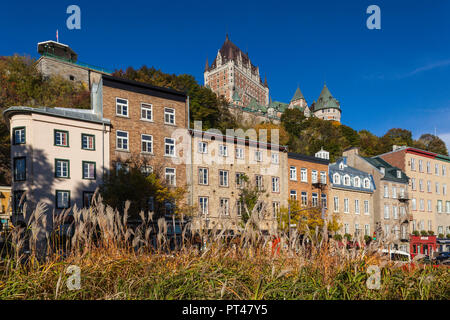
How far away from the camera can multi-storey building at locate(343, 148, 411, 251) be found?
4794cm

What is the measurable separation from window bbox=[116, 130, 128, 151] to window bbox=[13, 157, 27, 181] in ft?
23.4

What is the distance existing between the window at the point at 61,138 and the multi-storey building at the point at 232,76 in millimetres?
134503

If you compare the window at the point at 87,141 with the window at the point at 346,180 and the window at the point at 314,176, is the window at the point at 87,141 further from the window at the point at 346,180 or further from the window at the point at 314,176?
the window at the point at 346,180

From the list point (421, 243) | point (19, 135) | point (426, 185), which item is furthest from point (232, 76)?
point (19, 135)

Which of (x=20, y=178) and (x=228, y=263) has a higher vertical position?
(x=20, y=178)

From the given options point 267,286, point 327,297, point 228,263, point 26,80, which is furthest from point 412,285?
point 26,80

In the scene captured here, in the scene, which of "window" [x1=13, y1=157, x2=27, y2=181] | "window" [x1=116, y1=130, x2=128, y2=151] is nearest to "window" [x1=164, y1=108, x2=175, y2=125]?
"window" [x1=116, y1=130, x2=128, y2=151]

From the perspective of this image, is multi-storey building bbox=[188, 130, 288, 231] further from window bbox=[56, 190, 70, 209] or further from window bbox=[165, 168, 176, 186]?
window bbox=[56, 190, 70, 209]

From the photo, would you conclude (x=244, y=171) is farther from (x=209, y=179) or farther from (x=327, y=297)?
(x=327, y=297)

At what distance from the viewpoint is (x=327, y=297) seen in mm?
5441

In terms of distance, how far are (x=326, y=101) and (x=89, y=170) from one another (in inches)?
5866

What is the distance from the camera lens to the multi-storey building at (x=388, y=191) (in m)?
47.9
